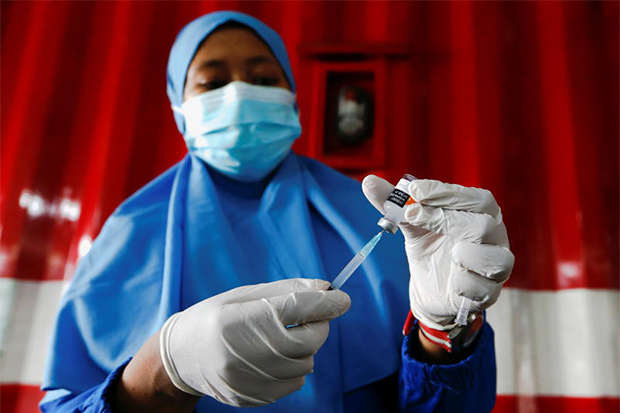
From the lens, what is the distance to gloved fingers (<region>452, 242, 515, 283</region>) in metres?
0.65

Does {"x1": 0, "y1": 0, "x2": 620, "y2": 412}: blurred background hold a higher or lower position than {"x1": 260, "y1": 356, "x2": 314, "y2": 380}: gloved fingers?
higher

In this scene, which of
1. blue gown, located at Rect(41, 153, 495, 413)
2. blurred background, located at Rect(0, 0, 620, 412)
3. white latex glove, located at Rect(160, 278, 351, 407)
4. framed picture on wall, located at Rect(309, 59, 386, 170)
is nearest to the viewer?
white latex glove, located at Rect(160, 278, 351, 407)

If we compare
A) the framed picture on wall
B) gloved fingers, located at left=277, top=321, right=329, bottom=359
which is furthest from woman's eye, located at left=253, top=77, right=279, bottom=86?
gloved fingers, located at left=277, top=321, right=329, bottom=359

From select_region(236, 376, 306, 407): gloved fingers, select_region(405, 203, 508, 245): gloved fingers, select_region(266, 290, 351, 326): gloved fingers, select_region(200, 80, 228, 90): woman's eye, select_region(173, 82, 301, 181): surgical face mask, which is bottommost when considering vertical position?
select_region(236, 376, 306, 407): gloved fingers

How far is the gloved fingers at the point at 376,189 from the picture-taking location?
72 centimetres

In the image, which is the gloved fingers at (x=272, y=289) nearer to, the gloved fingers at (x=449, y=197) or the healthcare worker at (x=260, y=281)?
the healthcare worker at (x=260, y=281)

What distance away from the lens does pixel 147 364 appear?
662 mm

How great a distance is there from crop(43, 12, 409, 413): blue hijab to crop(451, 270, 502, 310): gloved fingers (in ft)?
0.81

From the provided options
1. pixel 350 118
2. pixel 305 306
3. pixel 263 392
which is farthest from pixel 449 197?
pixel 350 118

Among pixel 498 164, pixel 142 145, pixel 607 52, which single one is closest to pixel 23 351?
pixel 142 145

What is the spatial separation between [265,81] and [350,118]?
0.54 meters

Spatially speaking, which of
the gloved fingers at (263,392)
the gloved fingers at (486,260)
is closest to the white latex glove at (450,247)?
the gloved fingers at (486,260)

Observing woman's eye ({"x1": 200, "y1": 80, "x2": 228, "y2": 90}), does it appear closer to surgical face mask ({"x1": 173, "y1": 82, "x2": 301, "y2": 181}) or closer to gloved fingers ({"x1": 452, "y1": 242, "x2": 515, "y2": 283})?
surgical face mask ({"x1": 173, "y1": 82, "x2": 301, "y2": 181})

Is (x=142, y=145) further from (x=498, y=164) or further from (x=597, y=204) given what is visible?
(x=597, y=204)
